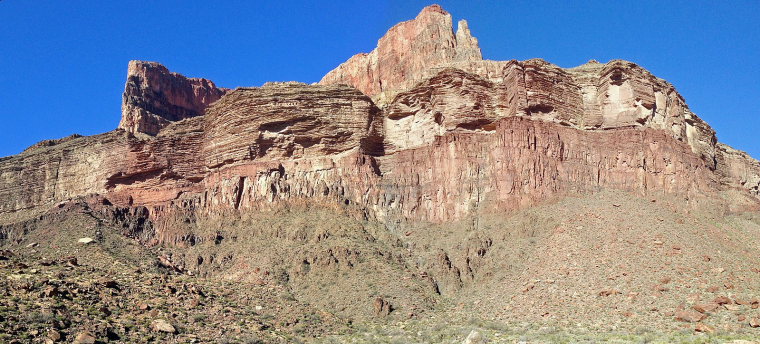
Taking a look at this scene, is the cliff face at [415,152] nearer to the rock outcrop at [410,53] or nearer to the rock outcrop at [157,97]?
the rock outcrop at [410,53]

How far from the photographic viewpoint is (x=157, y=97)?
367 ft

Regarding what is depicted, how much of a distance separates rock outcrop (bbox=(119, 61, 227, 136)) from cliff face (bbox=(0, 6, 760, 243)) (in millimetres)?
29979

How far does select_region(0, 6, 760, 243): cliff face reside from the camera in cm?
5962

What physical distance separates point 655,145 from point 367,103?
85.7 ft

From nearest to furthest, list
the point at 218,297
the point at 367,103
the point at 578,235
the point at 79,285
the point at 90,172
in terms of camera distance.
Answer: the point at 79,285, the point at 218,297, the point at 578,235, the point at 367,103, the point at 90,172

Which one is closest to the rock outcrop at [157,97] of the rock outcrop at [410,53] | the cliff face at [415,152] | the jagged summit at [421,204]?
the jagged summit at [421,204]

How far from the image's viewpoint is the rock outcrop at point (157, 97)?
10412 centimetres

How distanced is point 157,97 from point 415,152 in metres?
62.4

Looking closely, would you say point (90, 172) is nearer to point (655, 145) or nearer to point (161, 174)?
point (161, 174)

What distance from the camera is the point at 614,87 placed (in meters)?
64.0

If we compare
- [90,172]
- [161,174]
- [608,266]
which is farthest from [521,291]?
[90,172]

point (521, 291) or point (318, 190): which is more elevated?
point (318, 190)

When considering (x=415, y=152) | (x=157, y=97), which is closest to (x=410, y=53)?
(x=415, y=152)

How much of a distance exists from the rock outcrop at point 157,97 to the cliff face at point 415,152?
Answer: 2998 centimetres
